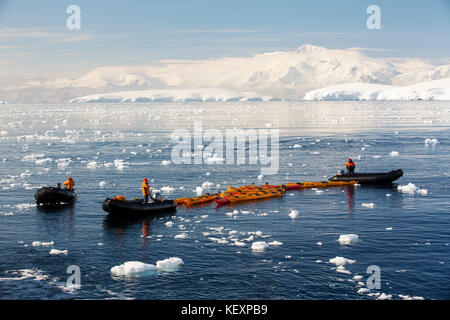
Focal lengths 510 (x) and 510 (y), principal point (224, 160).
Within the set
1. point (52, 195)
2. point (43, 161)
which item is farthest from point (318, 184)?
point (43, 161)

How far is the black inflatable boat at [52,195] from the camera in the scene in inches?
1358

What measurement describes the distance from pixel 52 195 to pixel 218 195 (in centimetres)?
1140

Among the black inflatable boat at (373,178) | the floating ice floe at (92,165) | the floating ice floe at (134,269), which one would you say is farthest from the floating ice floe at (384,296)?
the floating ice floe at (92,165)

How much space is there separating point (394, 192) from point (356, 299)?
21604 millimetres

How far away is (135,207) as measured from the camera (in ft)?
105

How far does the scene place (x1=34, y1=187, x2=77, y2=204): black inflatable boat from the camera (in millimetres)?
34500

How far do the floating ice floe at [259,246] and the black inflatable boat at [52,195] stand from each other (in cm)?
1631

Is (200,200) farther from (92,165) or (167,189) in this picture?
(92,165)

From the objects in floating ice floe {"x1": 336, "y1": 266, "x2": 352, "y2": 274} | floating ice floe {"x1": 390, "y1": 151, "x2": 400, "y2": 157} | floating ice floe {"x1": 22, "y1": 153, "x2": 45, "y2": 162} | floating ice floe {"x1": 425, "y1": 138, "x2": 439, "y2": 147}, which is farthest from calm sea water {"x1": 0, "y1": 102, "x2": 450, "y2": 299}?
floating ice floe {"x1": 425, "y1": 138, "x2": 439, "y2": 147}

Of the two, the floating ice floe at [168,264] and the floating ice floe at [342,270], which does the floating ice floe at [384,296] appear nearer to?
the floating ice floe at [342,270]

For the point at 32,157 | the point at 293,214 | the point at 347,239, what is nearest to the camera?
the point at 347,239

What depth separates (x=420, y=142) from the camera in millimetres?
71562

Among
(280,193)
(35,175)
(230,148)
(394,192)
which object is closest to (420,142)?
(230,148)
